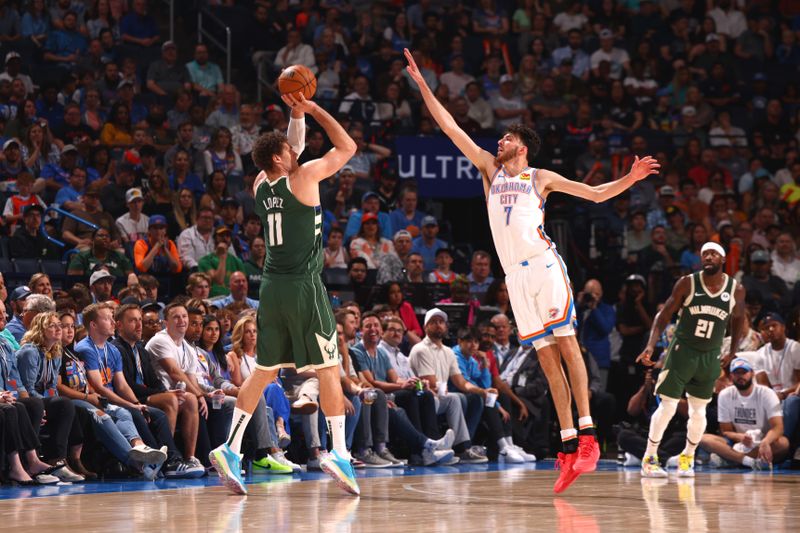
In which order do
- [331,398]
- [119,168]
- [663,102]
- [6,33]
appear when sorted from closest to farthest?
[331,398]
[119,168]
[6,33]
[663,102]

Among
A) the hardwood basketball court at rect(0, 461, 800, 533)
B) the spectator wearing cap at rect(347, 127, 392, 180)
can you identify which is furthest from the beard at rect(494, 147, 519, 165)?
the spectator wearing cap at rect(347, 127, 392, 180)

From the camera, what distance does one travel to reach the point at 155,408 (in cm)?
1053

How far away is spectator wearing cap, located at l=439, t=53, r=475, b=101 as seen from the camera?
18797mm

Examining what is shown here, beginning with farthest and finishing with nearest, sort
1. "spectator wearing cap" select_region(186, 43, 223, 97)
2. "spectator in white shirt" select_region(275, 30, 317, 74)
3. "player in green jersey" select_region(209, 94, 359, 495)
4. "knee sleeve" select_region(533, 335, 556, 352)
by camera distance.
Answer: "spectator in white shirt" select_region(275, 30, 317, 74) → "spectator wearing cap" select_region(186, 43, 223, 97) → "knee sleeve" select_region(533, 335, 556, 352) → "player in green jersey" select_region(209, 94, 359, 495)

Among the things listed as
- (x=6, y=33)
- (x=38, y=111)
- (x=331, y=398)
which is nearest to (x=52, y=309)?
(x=331, y=398)

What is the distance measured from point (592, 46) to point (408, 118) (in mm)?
4195

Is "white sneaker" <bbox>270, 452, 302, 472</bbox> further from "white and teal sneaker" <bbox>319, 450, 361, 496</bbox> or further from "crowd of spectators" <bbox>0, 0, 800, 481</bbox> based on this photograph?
"white and teal sneaker" <bbox>319, 450, 361, 496</bbox>

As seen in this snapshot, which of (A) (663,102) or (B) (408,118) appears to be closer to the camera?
(B) (408,118)

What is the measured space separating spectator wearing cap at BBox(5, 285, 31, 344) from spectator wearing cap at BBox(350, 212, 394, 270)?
4493 mm

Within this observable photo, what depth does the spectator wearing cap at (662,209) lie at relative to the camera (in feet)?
57.2

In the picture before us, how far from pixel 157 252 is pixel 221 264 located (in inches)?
28.2

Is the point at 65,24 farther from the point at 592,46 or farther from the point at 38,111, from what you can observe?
the point at 592,46

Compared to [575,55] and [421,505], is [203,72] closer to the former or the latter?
[575,55]

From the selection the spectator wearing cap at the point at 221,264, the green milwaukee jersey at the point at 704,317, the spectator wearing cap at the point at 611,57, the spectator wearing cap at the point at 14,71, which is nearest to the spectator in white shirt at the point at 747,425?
the green milwaukee jersey at the point at 704,317
